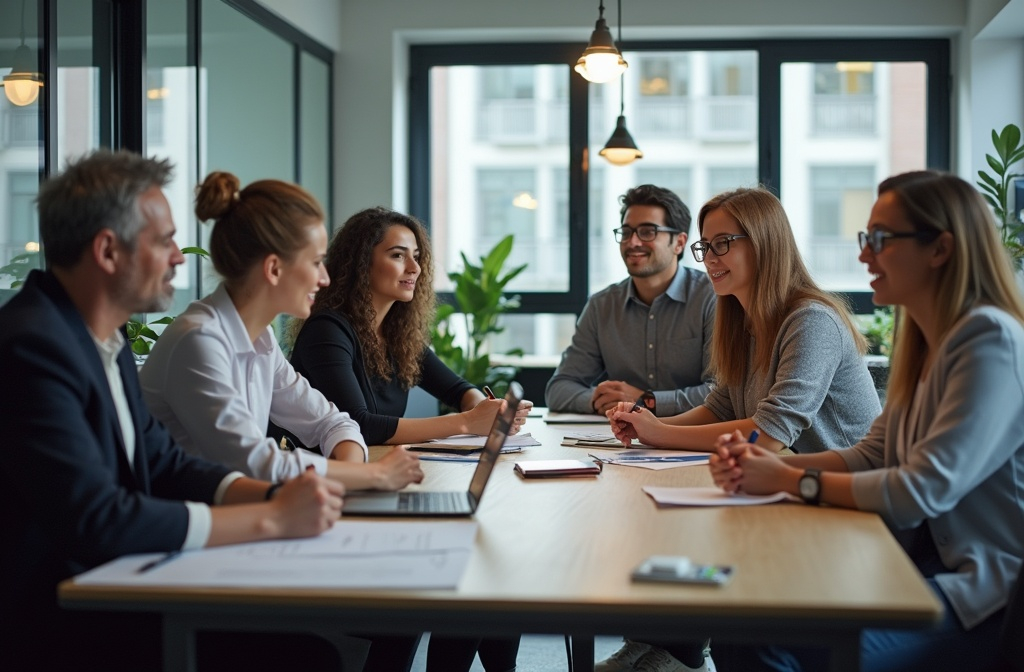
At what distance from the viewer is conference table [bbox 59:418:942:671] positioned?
1.25m

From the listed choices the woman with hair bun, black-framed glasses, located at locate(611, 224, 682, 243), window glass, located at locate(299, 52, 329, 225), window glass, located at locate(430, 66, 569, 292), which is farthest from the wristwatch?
window glass, located at locate(430, 66, 569, 292)

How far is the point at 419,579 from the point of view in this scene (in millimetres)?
1341

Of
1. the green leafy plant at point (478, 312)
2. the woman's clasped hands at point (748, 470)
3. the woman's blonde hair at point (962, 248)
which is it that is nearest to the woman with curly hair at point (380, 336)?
the woman's clasped hands at point (748, 470)

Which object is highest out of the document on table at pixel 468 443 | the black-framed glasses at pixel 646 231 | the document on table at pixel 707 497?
the black-framed glasses at pixel 646 231

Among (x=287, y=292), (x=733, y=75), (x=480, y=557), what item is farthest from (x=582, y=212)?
(x=480, y=557)

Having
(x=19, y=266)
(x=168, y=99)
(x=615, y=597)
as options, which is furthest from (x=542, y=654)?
(x=168, y=99)

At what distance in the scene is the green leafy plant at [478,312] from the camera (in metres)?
5.55

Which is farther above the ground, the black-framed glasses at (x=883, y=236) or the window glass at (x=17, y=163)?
the window glass at (x=17, y=163)

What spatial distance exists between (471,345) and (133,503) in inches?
186

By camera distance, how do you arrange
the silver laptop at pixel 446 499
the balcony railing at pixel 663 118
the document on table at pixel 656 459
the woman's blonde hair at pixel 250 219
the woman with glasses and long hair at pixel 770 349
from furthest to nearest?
the balcony railing at pixel 663 118
the woman with glasses and long hair at pixel 770 349
the document on table at pixel 656 459
the woman's blonde hair at pixel 250 219
the silver laptop at pixel 446 499

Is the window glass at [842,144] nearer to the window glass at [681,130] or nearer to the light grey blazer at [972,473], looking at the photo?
the window glass at [681,130]

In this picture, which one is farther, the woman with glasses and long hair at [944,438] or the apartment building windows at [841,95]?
the apartment building windows at [841,95]

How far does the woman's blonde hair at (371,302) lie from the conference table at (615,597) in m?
1.52

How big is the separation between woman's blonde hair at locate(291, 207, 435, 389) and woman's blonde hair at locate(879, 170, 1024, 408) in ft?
5.51
